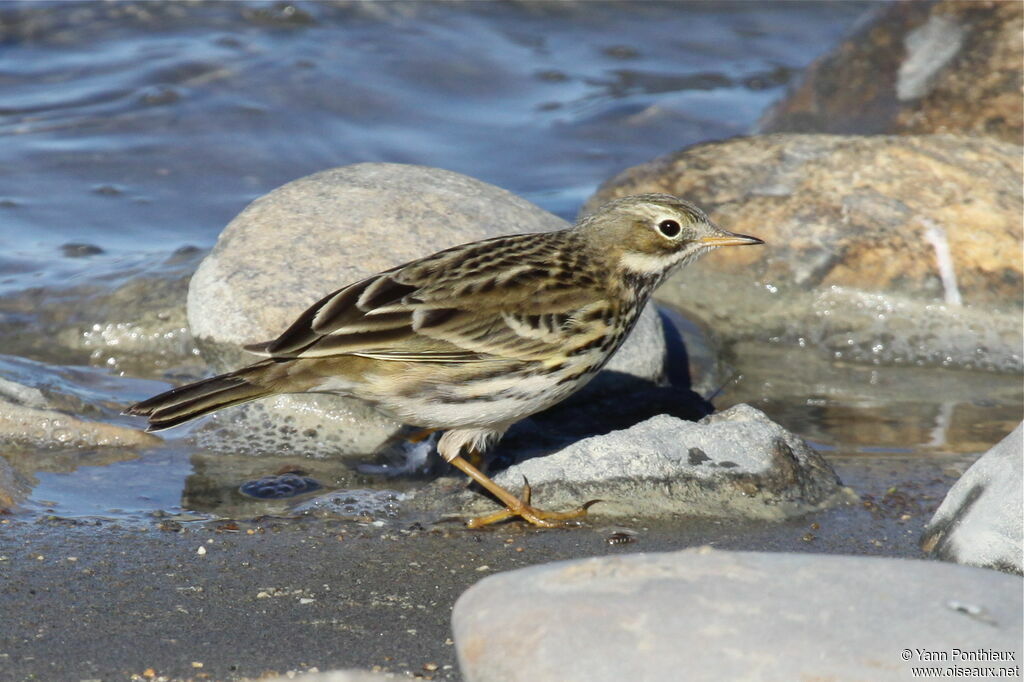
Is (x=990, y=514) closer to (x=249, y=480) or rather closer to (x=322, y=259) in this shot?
(x=249, y=480)

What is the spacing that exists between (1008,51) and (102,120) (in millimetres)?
8516

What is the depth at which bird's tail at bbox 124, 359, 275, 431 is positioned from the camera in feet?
19.6

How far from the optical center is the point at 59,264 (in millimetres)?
10359

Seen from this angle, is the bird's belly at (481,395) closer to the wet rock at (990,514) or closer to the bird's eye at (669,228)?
the bird's eye at (669,228)

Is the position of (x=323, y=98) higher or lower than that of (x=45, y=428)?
higher

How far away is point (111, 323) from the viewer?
9.14m

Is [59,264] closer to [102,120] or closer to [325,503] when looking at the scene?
[102,120]

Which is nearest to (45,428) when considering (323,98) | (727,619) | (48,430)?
(48,430)

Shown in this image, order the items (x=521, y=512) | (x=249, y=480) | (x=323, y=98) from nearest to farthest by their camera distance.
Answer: (x=521, y=512)
(x=249, y=480)
(x=323, y=98)

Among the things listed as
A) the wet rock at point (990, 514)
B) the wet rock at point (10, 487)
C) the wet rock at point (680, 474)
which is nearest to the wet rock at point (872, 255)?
the wet rock at point (680, 474)

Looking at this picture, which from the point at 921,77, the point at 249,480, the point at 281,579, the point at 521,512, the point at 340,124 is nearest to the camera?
the point at 281,579

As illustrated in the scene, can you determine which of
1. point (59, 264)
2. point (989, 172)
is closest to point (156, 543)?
point (59, 264)

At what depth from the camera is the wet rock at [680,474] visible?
20.1 ft

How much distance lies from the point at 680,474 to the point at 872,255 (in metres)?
3.64
